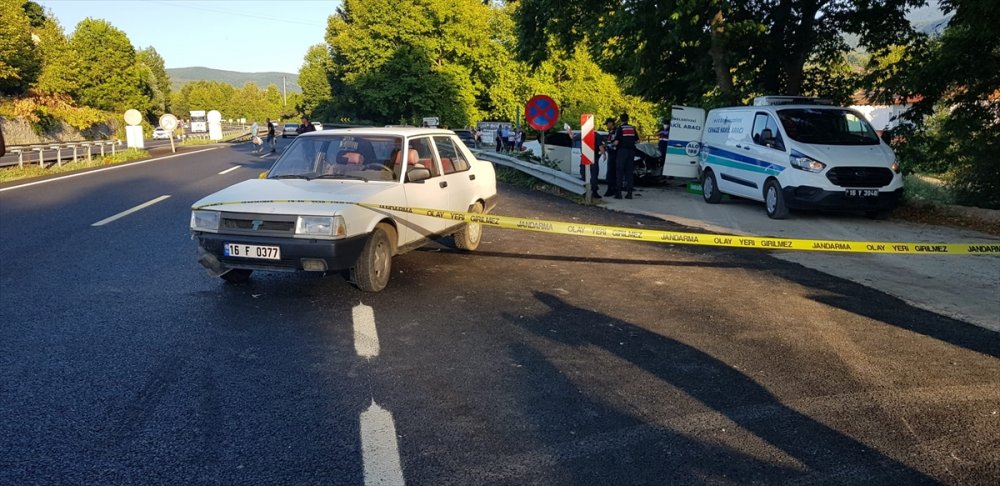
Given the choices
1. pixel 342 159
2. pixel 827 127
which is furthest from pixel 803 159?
pixel 342 159

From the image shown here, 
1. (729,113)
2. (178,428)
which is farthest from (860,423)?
(729,113)

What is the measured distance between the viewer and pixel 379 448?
3.56 m

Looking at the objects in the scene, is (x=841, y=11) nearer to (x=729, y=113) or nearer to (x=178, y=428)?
(x=729, y=113)

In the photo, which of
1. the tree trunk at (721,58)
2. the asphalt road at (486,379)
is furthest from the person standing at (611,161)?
the asphalt road at (486,379)

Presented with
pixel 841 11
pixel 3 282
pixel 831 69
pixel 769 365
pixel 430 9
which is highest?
pixel 430 9

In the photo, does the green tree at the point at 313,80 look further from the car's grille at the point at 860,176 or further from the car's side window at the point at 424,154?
the car's side window at the point at 424,154

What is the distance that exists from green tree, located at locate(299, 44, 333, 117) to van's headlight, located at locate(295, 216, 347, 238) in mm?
94114

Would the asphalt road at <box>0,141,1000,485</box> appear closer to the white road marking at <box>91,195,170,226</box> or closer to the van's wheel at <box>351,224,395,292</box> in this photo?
the van's wheel at <box>351,224,395,292</box>

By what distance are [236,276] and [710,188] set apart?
11.3 meters

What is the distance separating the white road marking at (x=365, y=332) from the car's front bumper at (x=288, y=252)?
43 cm

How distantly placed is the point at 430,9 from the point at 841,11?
4938 centimetres

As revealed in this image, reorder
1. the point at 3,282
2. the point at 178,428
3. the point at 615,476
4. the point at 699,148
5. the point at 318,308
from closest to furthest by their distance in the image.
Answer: the point at 615,476, the point at 178,428, the point at 318,308, the point at 3,282, the point at 699,148

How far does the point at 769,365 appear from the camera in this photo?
4.87 m

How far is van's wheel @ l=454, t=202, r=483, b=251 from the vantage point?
29.3 feet
